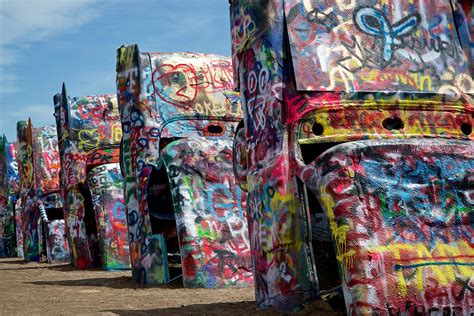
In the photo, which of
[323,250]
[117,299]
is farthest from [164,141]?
Answer: [323,250]

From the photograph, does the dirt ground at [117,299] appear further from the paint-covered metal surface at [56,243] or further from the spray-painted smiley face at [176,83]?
the paint-covered metal surface at [56,243]

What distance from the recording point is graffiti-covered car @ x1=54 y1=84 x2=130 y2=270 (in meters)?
16.6

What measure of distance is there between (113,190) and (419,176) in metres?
10.3

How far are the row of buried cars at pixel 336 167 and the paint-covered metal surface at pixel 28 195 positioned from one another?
414 inches

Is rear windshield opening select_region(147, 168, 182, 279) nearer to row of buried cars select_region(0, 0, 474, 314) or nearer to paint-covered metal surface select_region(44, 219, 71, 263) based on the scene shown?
row of buried cars select_region(0, 0, 474, 314)

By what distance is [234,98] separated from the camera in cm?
1266

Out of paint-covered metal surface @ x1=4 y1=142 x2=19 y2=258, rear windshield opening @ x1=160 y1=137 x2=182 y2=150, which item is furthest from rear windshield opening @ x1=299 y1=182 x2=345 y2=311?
paint-covered metal surface @ x1=4 y1=142 x2=19 y2=258

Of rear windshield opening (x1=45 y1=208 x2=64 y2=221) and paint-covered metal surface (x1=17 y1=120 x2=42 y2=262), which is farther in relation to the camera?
paint-covered metal surface (x1=17 y1=120 x2=42 y2=262)

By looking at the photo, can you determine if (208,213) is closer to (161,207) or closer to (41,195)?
(161,207)

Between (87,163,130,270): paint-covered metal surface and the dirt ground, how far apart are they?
3.54 ft

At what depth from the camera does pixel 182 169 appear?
1152 cm

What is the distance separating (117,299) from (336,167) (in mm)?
4619

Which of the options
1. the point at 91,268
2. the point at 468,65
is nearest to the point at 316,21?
the point at 468,65

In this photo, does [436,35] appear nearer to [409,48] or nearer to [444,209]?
[409,48]
